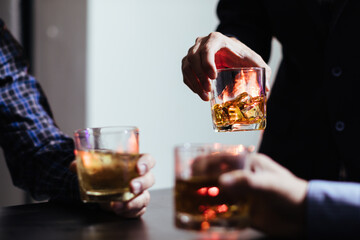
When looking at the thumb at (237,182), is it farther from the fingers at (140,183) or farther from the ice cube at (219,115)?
the ice cube at (219,115)

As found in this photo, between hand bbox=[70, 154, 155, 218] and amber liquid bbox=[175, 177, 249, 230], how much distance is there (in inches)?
6.5

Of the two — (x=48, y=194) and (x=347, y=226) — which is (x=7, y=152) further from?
(x=347, y=226)

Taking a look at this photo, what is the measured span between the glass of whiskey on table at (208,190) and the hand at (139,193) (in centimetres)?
17

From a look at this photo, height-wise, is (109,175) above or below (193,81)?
below

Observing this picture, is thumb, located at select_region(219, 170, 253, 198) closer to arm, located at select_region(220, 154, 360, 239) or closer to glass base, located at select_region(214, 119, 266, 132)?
arm, located at select_region(220, 154, 360, 239)

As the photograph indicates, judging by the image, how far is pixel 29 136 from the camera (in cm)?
143

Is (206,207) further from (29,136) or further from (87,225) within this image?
(29,136)

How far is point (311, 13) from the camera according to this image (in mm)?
1446

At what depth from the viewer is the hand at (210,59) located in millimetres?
1037

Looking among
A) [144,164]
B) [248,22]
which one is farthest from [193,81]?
[248,22]

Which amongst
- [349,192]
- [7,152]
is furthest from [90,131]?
[7,152]

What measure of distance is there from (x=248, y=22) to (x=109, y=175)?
0.97m

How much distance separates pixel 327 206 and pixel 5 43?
1.37 metres

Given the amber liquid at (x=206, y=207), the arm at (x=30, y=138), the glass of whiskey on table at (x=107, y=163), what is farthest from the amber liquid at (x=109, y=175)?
the arm at (x=30, y=138)
